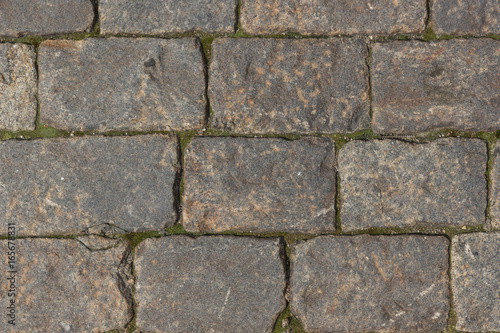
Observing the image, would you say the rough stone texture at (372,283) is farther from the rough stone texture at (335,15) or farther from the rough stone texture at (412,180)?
the rough stone texture at (335,15)

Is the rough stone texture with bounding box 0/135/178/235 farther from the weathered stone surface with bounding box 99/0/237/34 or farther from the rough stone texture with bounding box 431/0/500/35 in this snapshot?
the rough stone texture with bounding box 431/0/500/35

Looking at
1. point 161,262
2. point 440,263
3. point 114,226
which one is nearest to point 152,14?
point 114,226

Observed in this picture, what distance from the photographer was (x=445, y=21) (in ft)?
8.24

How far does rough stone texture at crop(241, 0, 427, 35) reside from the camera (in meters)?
2.49

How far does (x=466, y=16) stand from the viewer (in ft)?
8.20

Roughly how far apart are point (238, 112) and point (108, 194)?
0.96m

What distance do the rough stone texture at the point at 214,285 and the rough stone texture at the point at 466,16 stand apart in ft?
5.73

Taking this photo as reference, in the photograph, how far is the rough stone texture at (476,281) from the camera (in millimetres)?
2502

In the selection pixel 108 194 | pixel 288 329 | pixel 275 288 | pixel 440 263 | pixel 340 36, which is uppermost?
pixel 340 36

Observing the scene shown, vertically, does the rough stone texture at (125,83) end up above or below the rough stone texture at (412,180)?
above

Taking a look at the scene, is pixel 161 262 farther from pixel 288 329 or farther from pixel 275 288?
pixel 288 329

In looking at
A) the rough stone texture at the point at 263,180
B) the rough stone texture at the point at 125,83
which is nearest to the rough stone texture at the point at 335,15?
the rough stone texture at the point at 125,83

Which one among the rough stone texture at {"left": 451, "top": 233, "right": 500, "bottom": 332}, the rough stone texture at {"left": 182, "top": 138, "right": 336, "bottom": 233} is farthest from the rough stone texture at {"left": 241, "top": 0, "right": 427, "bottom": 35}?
the rough stone texture at {"left": 451, "top": 233, "right": 500, "bottom": 332}

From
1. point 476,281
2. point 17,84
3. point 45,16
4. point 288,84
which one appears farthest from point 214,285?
point 45,16
